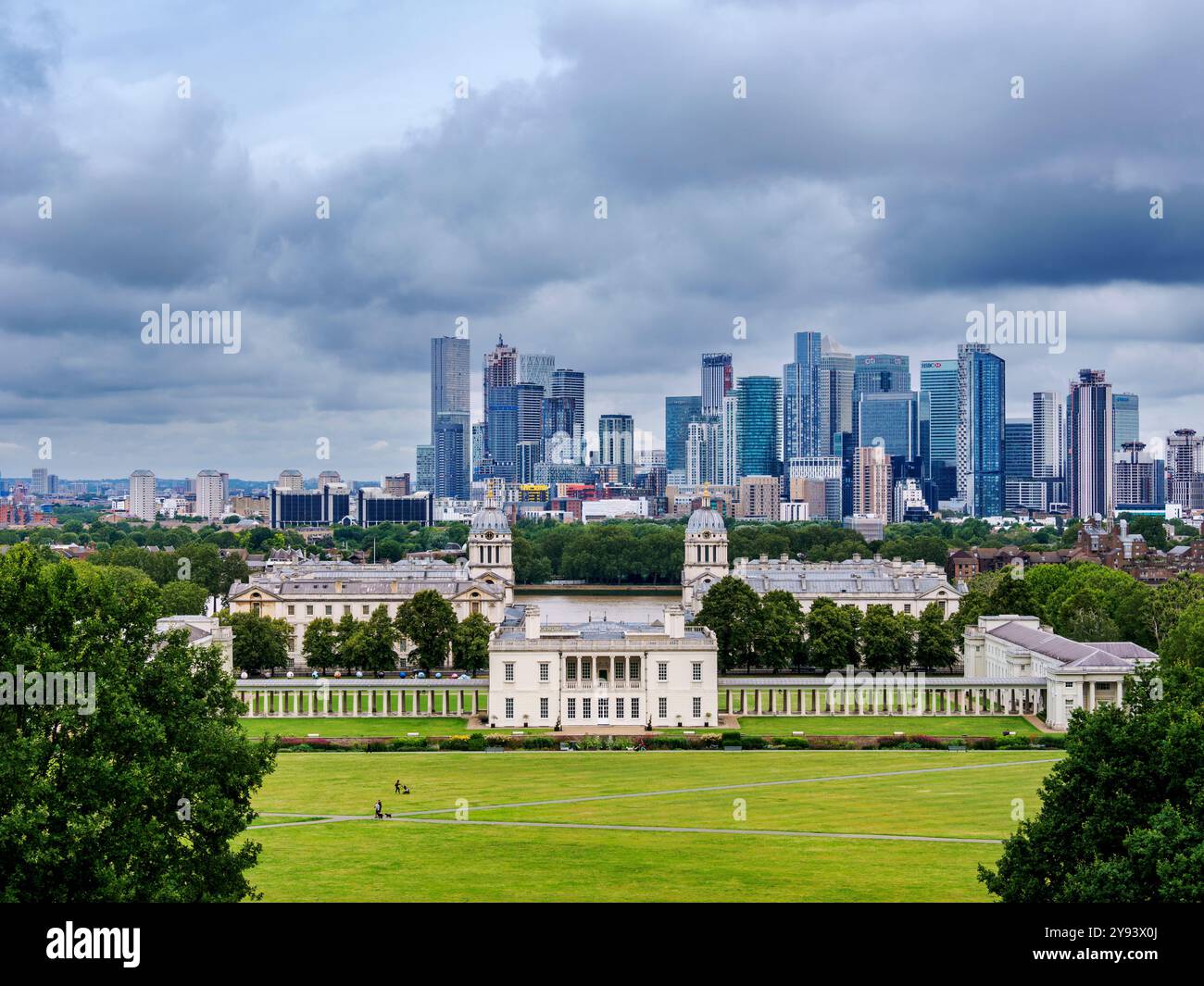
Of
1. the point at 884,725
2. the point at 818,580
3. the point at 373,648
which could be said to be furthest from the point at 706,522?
the point at 884,725

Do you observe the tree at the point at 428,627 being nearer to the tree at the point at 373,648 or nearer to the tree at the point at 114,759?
the tree at the point at 373,648

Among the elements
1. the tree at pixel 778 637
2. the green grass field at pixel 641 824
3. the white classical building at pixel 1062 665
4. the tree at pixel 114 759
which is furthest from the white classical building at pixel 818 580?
the tree at pixel 114 759

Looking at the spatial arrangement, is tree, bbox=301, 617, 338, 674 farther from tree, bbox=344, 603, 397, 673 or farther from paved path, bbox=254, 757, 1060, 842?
paved path, bbox=254, 757, 1060, 842

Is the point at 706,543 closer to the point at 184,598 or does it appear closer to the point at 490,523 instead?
the point at 490,523

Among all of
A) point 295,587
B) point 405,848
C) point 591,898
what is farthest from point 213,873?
point 295,587

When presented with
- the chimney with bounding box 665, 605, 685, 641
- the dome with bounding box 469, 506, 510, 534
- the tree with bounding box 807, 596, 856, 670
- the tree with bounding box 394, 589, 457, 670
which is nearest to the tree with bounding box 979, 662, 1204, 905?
the chimney with bounding box 665, 605, 685, 641
